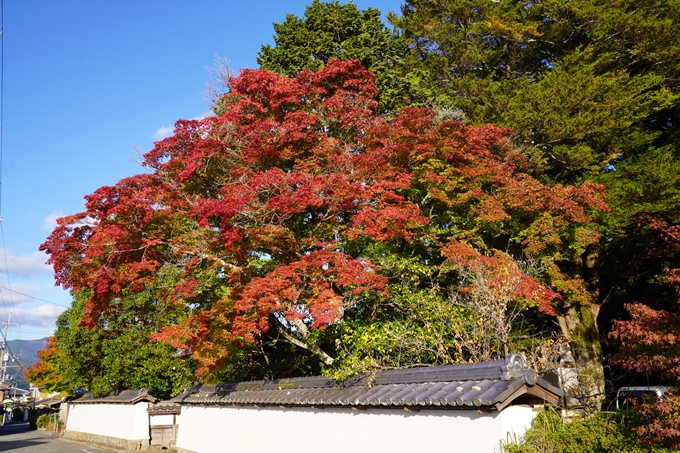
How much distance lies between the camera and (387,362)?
1219 cm

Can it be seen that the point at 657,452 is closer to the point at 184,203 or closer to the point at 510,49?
the point at 184,203

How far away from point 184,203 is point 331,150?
5.37m

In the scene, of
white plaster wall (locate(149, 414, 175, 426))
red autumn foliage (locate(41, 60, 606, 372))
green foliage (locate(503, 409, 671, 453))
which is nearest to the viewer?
green foliage (locate(503, 409, 671, 453))

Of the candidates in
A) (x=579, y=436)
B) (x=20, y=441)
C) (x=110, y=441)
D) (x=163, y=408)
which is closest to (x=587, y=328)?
(x=579, y=436)

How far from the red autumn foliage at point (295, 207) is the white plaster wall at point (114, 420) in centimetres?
884

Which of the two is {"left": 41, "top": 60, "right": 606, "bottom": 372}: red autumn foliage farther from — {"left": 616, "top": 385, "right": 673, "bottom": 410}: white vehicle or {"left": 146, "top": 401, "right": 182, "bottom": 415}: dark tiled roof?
{"left": 146, "top": 401, "right": 182, "bottom": 415}: dark tiled roof

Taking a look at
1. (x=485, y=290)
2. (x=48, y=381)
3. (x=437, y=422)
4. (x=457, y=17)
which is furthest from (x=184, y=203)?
(x=48, y=381)

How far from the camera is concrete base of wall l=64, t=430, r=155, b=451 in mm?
24250

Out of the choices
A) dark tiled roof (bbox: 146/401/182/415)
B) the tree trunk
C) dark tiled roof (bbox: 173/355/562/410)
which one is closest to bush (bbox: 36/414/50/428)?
dark tiled roof (bbox: 146/401/182/415)

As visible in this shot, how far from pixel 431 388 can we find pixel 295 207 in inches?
251

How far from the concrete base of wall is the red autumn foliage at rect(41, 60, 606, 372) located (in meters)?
9.40

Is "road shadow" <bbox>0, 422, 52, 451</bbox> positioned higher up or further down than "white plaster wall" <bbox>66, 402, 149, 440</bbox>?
further down

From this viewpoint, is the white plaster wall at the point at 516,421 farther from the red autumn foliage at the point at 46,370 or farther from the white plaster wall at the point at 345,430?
the red autumn foliage at the point at 46,370

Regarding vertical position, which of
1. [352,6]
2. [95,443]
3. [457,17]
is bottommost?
[95,443]
